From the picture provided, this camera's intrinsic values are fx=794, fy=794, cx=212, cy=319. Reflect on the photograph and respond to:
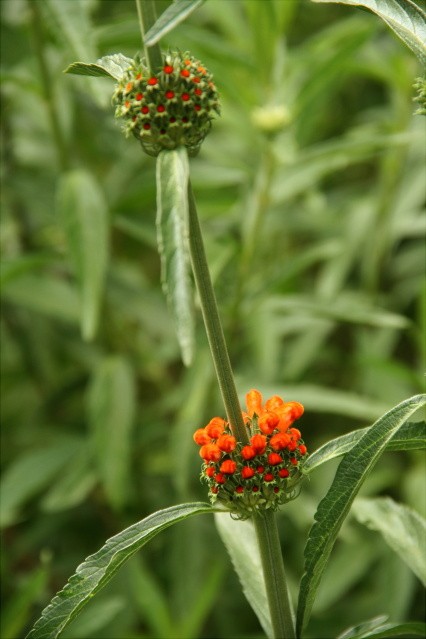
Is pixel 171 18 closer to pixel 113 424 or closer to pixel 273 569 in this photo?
pixel 273 569

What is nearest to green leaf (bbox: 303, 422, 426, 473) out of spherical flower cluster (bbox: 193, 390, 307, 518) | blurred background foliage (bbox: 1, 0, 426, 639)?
spherical flower cluster (bbox: 193, 390, 307, 518)

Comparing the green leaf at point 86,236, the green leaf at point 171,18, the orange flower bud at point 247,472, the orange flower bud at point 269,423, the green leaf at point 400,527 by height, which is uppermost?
the green leaf at point 86,236

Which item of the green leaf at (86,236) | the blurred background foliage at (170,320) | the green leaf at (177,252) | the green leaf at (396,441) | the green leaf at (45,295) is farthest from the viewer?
the green leaf at (45,295)

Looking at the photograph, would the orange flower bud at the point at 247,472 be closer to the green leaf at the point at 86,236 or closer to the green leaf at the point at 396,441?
the green leaf at the point at 396,441

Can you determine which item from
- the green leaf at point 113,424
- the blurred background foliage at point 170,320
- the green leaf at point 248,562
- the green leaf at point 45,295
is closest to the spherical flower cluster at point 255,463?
the green leaf at point 248,562

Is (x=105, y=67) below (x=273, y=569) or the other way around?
the other way around

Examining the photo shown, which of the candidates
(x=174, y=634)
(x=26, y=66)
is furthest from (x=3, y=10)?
(x=174, y=634)

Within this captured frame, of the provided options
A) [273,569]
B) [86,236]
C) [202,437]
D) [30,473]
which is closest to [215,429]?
[202,437]

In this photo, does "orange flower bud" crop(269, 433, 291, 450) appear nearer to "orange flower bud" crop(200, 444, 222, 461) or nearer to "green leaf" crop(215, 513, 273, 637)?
"orange flower bud" crop(200, 444, 222, 461)
